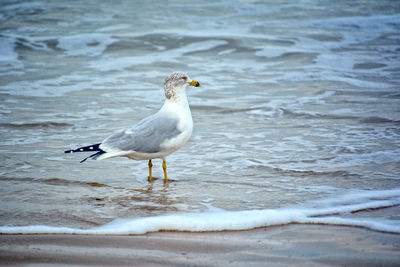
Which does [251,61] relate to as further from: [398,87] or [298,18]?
[298,18]

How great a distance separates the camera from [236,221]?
3.88m

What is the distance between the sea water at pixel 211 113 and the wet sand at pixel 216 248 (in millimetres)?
171

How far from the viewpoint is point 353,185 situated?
4988 mm

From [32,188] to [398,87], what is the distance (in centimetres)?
701

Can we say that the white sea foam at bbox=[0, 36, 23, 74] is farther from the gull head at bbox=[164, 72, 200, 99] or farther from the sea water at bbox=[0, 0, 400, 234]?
the gull head at bbox=[164, 72, 200, 99]

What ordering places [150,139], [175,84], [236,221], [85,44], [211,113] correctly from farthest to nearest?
[85,44] → [211,113] → [175,84] → [150,139] → [236,221]

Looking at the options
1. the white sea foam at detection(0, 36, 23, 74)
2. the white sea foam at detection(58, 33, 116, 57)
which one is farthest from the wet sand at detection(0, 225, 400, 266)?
the white sea foam at detection(58, 33, 116, 57)

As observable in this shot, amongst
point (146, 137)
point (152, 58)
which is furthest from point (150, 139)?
point (152, 58)

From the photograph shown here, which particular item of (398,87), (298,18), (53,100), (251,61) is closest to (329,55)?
(251,61)

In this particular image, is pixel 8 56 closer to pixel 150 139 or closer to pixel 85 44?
pixel 85 44

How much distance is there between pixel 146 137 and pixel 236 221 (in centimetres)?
157

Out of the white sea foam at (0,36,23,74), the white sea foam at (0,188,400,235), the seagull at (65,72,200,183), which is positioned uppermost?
the white sea foam at (0,36,23,74)

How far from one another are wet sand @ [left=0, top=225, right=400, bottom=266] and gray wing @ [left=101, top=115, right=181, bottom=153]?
1578mm

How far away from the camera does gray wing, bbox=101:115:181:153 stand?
5152mm
